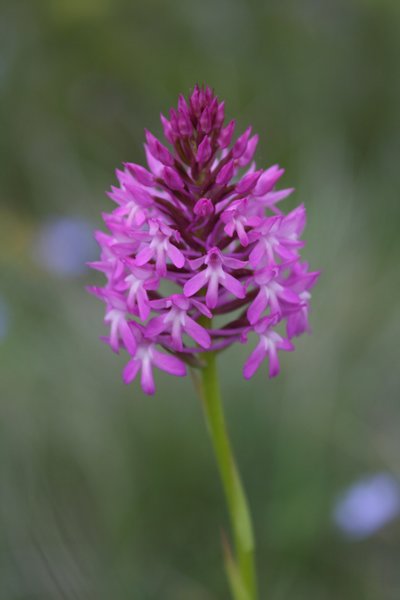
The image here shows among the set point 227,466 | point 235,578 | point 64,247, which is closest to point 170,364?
point 227,466

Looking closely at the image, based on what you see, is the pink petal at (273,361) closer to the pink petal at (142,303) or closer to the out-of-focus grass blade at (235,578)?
the pink petal at (142,303)

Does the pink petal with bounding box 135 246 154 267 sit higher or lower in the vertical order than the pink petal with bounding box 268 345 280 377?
higher

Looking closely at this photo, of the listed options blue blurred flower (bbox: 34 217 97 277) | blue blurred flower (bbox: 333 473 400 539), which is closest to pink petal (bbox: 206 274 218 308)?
blue blurred flower (bbox: 333 473 400 539)

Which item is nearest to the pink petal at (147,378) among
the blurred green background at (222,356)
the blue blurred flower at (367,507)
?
the blurred green background at (222,356)

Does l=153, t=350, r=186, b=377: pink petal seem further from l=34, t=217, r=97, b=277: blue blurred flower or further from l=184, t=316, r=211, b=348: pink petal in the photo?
l=34, t=217, r=97, b=277: blue blurred flower

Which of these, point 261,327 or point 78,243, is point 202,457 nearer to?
point 261,327

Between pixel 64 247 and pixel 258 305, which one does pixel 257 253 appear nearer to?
pixel 258 305
